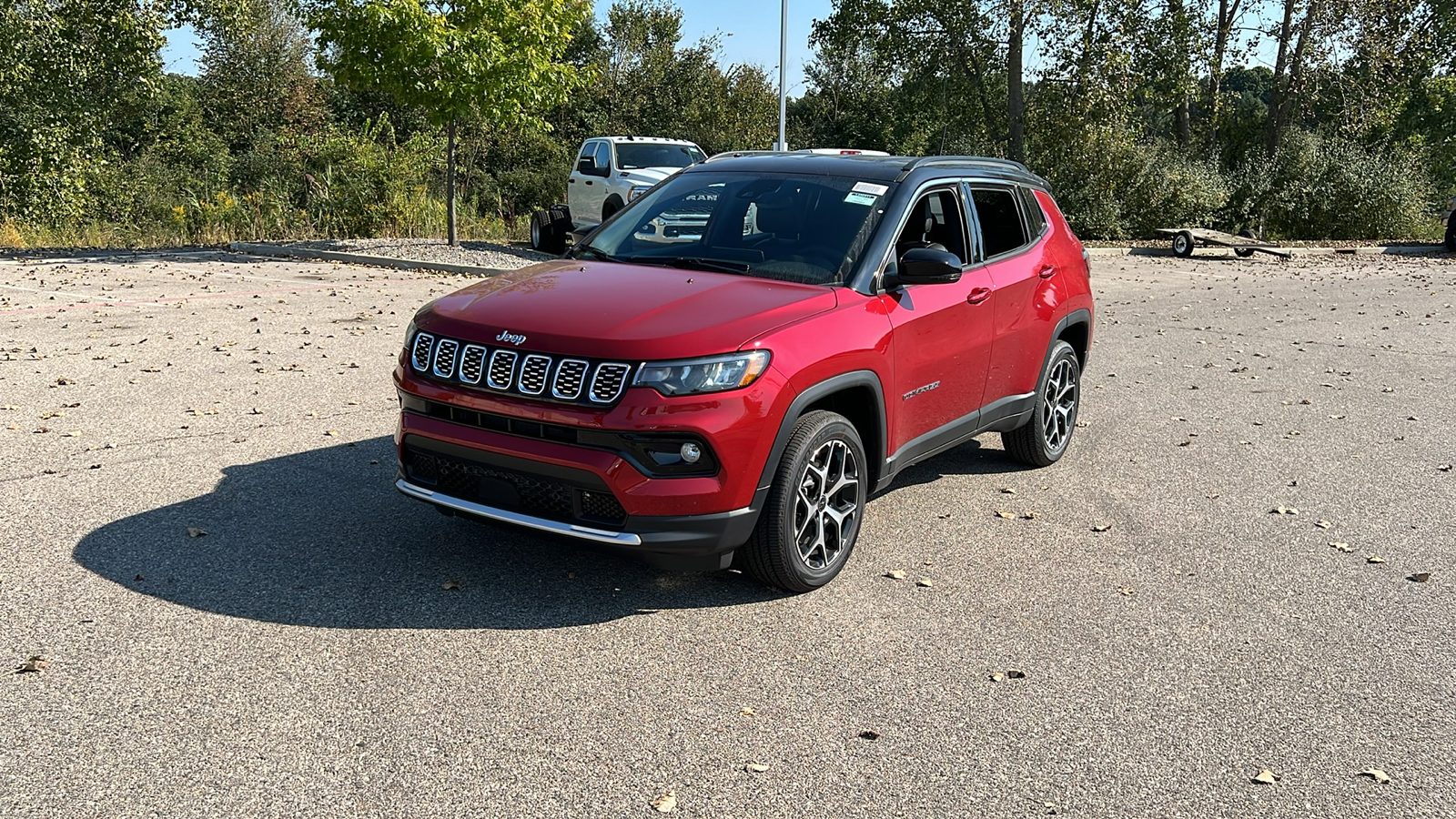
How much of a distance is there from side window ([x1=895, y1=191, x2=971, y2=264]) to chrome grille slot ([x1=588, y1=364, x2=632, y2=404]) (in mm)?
1700

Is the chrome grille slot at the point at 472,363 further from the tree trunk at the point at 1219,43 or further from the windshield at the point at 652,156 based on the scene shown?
the tree trunk at the point at 1219,43

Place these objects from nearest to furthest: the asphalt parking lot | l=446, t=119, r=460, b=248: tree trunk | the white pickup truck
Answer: the asphalt parking lot
the white pickup truck
l=446, t=119, r=460, b=248: tree trunk

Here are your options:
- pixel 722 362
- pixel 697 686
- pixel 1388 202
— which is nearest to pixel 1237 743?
pixel 697 686

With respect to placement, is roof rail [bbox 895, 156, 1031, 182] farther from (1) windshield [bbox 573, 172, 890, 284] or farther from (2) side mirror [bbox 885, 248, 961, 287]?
(2) side mirror [bbox 885, 248, 961, 287]

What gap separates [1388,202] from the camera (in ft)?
98.1

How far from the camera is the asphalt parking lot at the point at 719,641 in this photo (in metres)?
3.42

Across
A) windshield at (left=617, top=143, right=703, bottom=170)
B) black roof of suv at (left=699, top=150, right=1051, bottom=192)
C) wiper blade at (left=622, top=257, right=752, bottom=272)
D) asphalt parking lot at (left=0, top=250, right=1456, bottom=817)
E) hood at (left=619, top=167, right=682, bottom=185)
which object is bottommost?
asphalt parking lot at (left=0, top=250, right=1456, bottom=817)

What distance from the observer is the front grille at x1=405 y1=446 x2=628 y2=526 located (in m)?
4.35

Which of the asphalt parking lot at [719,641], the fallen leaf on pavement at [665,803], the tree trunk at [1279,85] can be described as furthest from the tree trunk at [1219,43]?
the fallen leaf on pavement at [665,803]

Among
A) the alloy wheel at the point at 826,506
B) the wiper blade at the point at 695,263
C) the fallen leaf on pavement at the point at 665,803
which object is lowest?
the fallen leaf on pavement at the point at 665,803

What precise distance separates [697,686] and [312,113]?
3844 cm

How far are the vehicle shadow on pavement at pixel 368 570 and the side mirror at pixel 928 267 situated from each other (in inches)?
58.0

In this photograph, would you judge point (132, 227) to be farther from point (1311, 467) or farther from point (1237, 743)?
point (1237, 743)

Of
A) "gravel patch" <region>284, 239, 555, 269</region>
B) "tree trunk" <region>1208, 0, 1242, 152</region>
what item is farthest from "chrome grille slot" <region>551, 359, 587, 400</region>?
"tree trunk" <region>1208, 0, 1242, 152</region>
